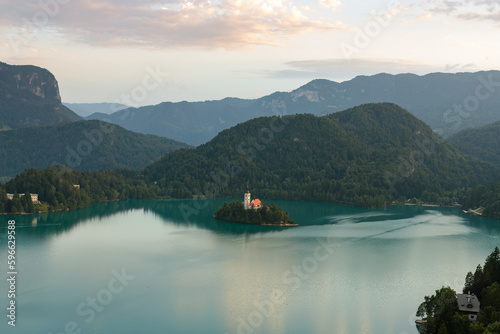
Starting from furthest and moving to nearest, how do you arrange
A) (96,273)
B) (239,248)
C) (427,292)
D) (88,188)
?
1. (88,188)
2. (239,248)
3. (96,273)
4. (427,292)

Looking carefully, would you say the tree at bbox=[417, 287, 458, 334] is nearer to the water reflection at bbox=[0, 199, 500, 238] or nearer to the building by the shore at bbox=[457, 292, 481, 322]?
the building by the shore at bbox=[457, 292, 481, 322]

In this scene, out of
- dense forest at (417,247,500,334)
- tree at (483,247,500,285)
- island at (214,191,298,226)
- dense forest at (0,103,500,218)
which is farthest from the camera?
dense forest at (0,103,500,218)

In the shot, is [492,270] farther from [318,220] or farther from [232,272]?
[318,220]

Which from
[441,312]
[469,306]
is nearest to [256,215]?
[469,306]

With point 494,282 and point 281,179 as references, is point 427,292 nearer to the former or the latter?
point 494,282

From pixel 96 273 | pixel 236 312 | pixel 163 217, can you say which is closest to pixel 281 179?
pixel 163 217

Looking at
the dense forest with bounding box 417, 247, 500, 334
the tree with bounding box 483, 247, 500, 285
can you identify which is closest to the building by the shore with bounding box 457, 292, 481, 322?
the dense forest with bounding box 417, 247, 500, 334
